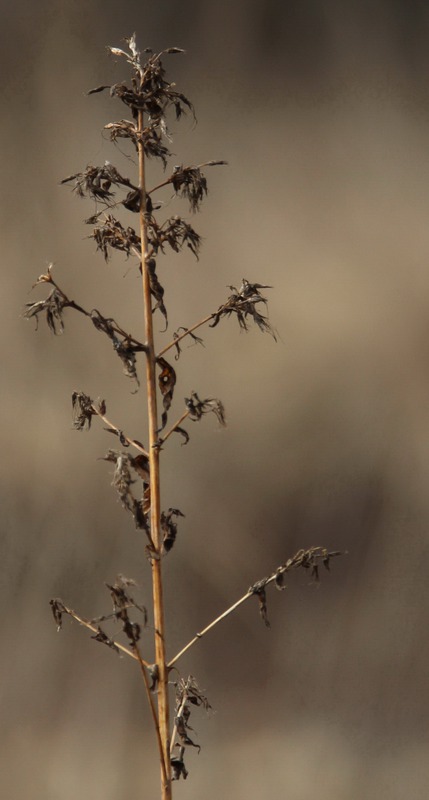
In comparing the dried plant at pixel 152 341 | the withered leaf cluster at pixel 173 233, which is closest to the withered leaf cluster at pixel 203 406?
the dried plant at pixel 152 341

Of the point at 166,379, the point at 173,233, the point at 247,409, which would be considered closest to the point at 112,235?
the point at 173,233

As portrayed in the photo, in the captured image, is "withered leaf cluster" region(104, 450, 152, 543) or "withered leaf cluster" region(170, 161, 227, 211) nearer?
"withered leaf cluster" region(104, 450, 152, 543)

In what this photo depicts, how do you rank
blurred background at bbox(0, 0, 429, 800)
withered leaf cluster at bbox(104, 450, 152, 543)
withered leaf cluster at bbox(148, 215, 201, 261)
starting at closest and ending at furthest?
withered leaf cluster at bbox(104, 450, 152, 543) < withered leaf cluster at bbox(148, 215, 201, 261) < blurred background at bbox(0, 0, 429, 800)

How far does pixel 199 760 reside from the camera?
81.3 inches

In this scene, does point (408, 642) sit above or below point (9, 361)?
below

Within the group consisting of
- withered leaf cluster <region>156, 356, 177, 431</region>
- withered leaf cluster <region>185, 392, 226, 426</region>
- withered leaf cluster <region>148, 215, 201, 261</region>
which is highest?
withered leaf cluster <region>148, 215, 201, 261</region>

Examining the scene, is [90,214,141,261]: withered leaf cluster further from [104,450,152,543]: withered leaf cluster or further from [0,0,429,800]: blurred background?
[0,0,429,800]: blurred background

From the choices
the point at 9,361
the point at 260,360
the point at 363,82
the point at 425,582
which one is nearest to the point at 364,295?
the point at 260,360

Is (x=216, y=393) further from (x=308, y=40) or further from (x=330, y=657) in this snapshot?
(x=308, y=40)

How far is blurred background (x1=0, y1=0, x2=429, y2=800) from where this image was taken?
81.4 inches

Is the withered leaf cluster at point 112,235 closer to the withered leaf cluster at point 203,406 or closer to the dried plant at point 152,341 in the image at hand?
the dried plant at point 152,341

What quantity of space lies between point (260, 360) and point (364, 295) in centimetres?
24

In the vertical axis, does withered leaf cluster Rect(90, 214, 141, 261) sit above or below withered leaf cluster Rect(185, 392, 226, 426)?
above

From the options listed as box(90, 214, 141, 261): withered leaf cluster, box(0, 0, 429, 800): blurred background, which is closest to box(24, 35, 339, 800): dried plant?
box(90, 214, 141, 261): withered leaf cluster
